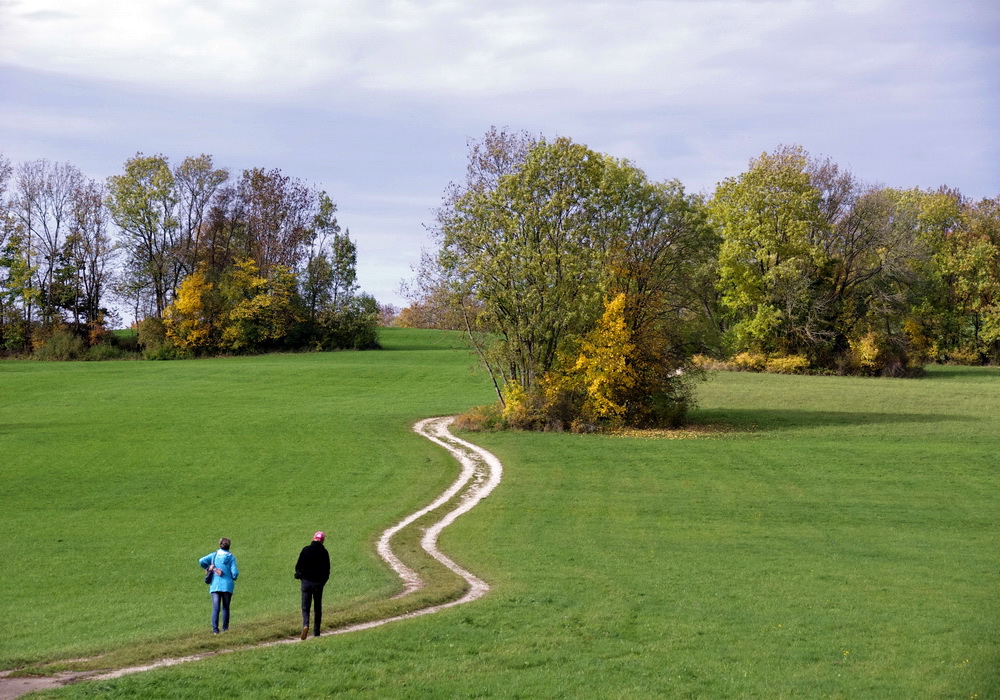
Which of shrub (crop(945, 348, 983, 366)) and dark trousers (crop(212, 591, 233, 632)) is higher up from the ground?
shrub (crop(945, 348, 983, 366))

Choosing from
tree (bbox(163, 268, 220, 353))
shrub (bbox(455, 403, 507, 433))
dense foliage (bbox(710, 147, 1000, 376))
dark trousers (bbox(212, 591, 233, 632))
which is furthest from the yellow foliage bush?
dark trousers (bbox(212, 591, 233, 632))

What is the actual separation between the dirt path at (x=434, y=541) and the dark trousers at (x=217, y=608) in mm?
1155

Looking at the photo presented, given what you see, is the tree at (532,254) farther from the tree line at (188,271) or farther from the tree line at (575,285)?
the tree line at (188,271)

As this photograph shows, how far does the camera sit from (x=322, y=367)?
7881 cm

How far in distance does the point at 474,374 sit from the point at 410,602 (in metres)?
56.6

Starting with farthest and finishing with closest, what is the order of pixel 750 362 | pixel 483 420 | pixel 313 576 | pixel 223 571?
pixel 750 362 < pixel 483 420 < pixel 223 571 < pixel 313 576

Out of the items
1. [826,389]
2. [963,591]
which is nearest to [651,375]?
[826,389]

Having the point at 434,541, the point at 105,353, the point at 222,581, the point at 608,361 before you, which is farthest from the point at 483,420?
the point at 105,353

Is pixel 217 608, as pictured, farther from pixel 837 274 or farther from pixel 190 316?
pixel 190 316

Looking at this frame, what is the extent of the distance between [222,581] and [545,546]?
1146cm

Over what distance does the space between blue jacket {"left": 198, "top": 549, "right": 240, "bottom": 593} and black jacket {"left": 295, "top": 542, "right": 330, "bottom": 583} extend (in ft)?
4.71

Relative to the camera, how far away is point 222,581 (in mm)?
17094

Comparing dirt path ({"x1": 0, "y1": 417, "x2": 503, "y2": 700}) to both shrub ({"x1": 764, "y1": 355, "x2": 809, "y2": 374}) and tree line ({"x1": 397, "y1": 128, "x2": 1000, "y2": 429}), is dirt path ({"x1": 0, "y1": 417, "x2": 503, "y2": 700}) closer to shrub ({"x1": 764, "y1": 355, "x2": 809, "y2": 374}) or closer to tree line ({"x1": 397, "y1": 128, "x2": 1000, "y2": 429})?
tree line ({"x1": 397, "y1": 128, "x2": 1000, "y2": 429})

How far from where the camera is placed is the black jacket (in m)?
16.9
